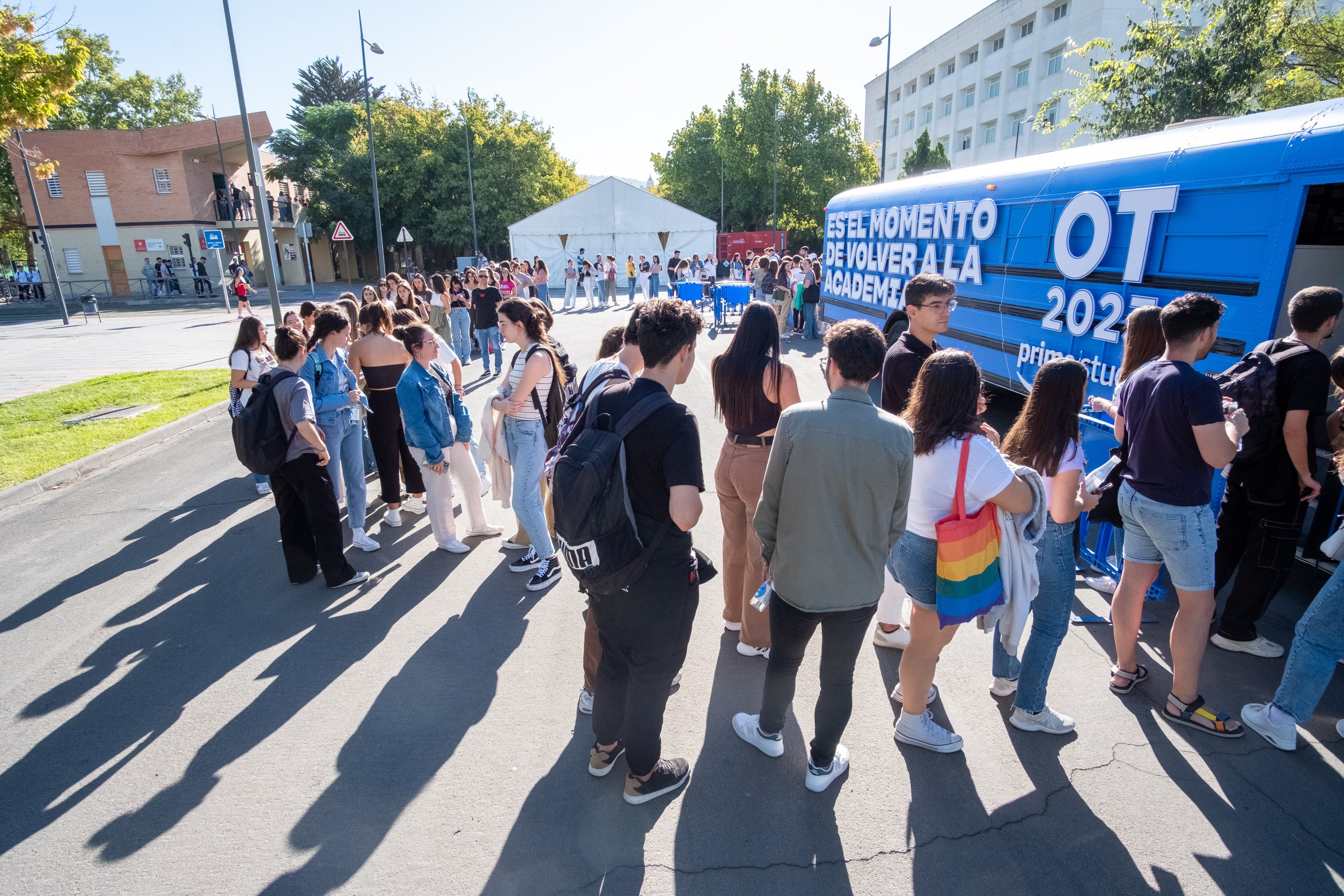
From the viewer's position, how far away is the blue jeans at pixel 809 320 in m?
16.6

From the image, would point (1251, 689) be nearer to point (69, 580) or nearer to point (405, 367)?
point (405, 367)

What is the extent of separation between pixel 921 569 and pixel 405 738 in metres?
2.55

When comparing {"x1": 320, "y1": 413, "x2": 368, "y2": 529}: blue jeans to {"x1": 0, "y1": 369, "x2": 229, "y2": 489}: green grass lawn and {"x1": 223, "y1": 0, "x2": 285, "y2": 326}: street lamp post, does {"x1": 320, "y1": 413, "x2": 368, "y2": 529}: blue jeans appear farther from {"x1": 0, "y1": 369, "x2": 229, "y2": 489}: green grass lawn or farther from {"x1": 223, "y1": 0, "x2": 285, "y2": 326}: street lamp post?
{"x1": 223, "y1": 0, "x2": 285, "y2": 326}: street lamp post

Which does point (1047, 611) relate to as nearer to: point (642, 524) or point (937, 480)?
point (937, 480)

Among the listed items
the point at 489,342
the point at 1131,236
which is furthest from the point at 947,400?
the point at 489,342

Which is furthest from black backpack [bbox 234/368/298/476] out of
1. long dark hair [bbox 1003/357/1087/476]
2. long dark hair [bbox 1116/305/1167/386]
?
long dark hair [bbox 1116/305/1167/386]

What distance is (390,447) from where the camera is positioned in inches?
236

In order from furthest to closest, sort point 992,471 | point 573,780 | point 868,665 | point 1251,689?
1. point 868,665
2. point 1251,689
3. point 573,780
4. point 992,471

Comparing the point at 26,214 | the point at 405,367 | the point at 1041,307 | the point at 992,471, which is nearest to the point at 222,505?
the point at 405,367

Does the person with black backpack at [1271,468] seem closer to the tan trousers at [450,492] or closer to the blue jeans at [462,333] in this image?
the tan trousers at [450,492]

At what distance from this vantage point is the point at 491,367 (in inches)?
514

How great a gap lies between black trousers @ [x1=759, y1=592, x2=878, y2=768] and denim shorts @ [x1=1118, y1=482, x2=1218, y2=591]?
1470 millimetres

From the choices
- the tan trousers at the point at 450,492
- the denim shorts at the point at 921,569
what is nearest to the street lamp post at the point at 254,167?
the tan trousers at the point at 450,492

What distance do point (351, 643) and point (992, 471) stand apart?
372 cm
